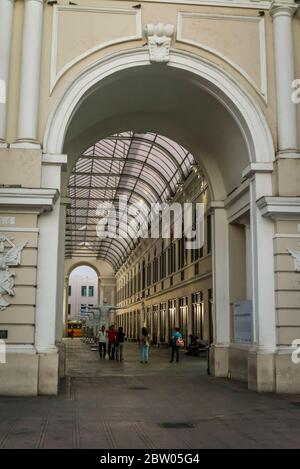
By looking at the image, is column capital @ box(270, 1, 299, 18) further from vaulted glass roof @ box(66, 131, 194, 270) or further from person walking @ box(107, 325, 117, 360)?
person walking @ box(107, 325, 117, 360)

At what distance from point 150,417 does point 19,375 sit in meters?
3.79

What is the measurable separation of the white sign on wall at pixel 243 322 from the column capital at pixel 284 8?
24.3 ft

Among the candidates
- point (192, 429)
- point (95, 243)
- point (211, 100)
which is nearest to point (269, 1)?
point (211, 100)

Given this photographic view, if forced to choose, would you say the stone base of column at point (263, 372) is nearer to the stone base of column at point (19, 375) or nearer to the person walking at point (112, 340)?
Answer: the stone base of column at point (19, 375)

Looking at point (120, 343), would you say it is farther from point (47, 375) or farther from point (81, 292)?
point (81, 292)

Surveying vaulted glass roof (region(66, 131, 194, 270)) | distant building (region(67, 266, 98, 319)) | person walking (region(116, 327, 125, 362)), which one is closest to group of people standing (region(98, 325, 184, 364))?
person walking (region(116, 327, 125, 362))

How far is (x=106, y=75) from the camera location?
558 inches

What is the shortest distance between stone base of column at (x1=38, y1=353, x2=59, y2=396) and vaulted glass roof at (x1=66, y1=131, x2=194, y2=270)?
16.7 m

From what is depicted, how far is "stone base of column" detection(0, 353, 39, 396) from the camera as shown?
1210cm

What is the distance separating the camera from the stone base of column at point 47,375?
40.4 feet

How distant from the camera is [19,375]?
39.9 ft

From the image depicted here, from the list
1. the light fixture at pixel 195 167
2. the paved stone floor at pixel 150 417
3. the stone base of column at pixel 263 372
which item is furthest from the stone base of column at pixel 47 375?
the light fixture at pixel 195 167

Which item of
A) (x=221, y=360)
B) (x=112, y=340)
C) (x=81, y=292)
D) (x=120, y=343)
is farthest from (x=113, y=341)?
(x=81, y=292)
